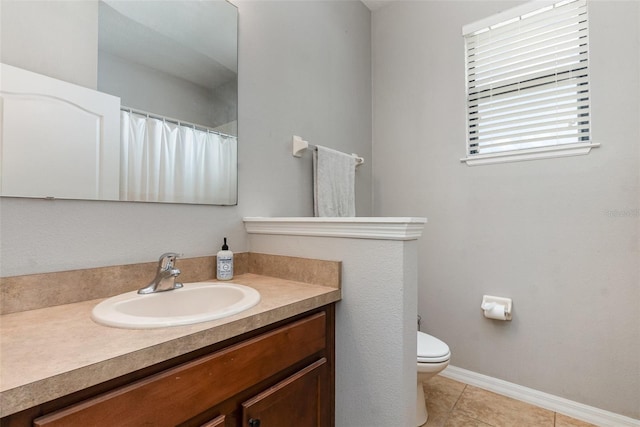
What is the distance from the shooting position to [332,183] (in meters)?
1.87

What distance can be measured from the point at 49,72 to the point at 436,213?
2095 millimetres

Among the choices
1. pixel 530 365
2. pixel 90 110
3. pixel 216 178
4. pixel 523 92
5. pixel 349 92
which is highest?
pixel 349 92

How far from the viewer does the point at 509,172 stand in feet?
6.04

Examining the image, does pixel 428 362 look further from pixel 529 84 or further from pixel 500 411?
pixel 529 84

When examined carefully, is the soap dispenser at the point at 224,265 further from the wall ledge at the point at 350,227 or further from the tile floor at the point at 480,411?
the tile floor at the point at 480,411

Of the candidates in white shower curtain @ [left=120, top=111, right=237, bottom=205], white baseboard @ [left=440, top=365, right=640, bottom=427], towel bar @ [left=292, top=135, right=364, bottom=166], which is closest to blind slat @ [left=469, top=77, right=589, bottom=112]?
towel bar @ [left=292, top=135, right=364, bottom=166]

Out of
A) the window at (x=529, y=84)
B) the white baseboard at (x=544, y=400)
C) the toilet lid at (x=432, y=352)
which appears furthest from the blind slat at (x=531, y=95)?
the white baseboard at (x=544, y=400)

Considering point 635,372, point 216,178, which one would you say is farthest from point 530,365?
point 216,178

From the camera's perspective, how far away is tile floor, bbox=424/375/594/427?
5.18ft

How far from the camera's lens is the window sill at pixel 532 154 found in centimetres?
163

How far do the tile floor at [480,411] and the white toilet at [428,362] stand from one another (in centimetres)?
8

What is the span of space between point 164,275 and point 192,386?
0.47 m

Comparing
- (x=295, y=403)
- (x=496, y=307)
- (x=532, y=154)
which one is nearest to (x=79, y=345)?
(x=295, y=403)

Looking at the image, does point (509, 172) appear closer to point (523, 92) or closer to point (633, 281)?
point (523, 92)
